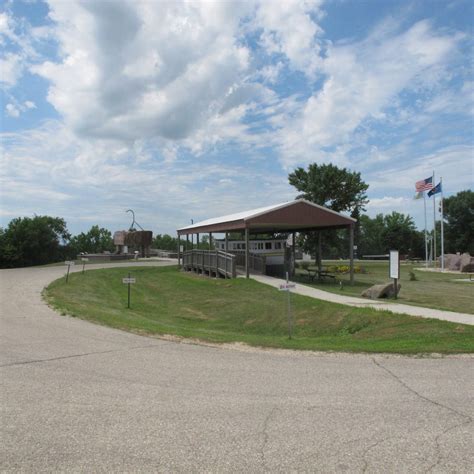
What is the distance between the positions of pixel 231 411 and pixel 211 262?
71.9 ft

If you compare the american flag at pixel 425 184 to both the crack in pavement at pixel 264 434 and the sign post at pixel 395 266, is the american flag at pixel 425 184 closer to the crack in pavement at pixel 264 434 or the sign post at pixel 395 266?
the sign post at pixel 395 266

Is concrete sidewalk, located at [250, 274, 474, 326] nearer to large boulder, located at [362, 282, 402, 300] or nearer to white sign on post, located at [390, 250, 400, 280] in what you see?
large boulder, located at [362, 282, 402, 300]

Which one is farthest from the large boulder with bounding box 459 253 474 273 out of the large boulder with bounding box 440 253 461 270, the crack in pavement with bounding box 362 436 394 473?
the crack in pavement with bounding box 362 436 394 473

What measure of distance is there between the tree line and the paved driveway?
23.2 metres

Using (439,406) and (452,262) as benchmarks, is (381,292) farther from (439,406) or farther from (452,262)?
(452,262)

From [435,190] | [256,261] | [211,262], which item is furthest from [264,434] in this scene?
[435,190]

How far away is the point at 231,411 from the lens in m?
4.73

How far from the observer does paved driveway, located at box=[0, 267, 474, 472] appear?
3.66 meters

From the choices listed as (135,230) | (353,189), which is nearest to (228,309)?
(353,189)

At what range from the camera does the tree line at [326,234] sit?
120 feet

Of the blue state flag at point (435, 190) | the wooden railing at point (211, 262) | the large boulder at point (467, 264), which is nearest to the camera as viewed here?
the wooden railing at point (211, 262)

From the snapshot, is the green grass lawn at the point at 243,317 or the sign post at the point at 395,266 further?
the sign post at the point at 395,266

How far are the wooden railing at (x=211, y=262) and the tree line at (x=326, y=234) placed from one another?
25.1 ft

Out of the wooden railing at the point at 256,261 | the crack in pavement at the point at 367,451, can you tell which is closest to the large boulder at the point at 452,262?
the wooden railing at the point at 256,261
